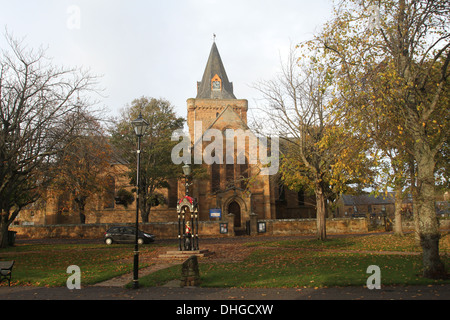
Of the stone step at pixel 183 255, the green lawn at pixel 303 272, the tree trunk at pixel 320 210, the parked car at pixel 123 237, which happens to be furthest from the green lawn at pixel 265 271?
the parked car at pixel 123 237

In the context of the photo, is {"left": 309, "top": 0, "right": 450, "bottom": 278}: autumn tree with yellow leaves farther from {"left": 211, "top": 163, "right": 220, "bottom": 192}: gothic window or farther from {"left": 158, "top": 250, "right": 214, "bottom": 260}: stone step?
{"left": 211, "top": 163, "right": 220, "bottom": 192}: gothic window

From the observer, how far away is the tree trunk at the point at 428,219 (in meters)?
10.1

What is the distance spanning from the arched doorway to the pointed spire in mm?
20738

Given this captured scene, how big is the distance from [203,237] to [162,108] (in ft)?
50.2

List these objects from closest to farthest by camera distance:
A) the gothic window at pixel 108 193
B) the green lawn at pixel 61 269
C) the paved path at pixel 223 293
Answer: the paved path at pixel 223 293 → the green lawn at pixel 61 269 → the gothic window at pixel 108 193

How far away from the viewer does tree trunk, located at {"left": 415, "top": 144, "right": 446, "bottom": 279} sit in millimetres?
10102

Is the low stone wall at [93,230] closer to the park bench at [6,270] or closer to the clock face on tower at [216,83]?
the park bench at [6,270]

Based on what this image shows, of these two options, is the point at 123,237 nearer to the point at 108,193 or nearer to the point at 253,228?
the point at 108,193

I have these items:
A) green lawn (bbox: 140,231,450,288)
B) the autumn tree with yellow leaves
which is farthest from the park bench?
the autumn tree with yellow leaves

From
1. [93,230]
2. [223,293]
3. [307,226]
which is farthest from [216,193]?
[223,293]

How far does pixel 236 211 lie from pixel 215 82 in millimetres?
24289

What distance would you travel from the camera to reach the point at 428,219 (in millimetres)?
10445

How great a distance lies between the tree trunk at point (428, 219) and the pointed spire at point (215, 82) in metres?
44.7
